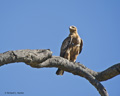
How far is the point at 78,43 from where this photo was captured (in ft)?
34.5

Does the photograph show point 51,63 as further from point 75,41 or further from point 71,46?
point 75,41

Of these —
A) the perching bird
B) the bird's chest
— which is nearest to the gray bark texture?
the perching bird

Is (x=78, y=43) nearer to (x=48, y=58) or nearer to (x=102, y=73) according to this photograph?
(x=102, y=73)

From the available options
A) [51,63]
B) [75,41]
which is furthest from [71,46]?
[51,63]

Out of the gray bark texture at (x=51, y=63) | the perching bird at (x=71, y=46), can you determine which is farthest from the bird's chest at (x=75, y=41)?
the gray bark texture at (x=51, y=63)

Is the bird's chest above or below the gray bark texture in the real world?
above

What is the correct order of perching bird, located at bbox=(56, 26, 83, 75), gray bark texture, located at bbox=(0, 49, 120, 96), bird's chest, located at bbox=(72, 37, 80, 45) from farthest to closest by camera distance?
1. bird's chest, located at bbox=(72, 37, 80, 45)
2. perching bird, located at bbox=(56, 26, 83, 75)
3. gray bark texture, located at bbox=(0, 49, 120, 96)

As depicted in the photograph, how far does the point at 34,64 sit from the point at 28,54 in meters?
0.41

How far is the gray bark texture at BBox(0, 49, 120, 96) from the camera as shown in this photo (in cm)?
528

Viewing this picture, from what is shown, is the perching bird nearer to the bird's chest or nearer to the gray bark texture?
the bird's chest

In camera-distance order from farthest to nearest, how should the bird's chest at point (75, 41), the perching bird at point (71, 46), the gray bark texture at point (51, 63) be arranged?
the bird's chest at point (75, 41)
the perching bird at point (71, 46)
the gray bark texture at point (51, 63)

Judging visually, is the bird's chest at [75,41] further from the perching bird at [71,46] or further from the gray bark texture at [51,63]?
the gray bark texture at [51,63]

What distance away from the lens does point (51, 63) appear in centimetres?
643

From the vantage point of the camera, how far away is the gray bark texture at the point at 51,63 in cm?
528
